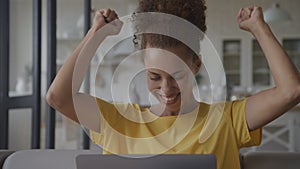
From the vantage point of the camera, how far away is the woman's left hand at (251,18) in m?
0.95

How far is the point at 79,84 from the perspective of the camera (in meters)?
1.01

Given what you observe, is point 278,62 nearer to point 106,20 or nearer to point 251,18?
point 251,18

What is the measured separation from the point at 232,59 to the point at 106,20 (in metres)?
5.94

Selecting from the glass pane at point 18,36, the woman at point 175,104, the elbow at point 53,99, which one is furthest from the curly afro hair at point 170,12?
the glass pane at point 18,36

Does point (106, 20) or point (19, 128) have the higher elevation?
point (106, 20)

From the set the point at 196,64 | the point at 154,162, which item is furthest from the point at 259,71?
the point at 154,162

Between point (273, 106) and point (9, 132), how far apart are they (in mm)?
1931

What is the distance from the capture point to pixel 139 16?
986 mm

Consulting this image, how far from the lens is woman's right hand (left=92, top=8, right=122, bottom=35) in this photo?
3.23ft

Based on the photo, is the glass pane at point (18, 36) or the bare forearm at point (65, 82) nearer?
the bare forearm at point (65, 82)

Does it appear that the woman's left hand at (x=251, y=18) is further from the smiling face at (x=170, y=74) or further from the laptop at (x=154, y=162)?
the laptop at (x=154, y=162)

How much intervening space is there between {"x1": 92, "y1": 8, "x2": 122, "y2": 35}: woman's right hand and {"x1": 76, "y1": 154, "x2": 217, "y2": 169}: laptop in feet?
1.03

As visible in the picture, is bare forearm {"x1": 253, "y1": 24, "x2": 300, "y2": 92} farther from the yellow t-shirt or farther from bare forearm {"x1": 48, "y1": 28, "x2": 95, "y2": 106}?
bare forearm {"x1": 48, "y1": 28, "x2": 95, "y2": 106}

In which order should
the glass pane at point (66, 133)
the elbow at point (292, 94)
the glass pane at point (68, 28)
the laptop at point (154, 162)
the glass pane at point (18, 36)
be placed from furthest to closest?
the glass pane at point (68, 28), the glass pane at point (66, 133), the glass pane at point (18, 36), the elbow at point (292, 94), the laptop at point (154, 162)
